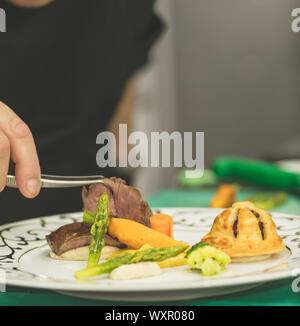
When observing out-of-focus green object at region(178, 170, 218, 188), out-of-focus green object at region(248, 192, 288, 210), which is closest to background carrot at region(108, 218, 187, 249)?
out-of-focus green object at region(248, 192, 288, 210)

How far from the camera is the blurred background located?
7.67 meters

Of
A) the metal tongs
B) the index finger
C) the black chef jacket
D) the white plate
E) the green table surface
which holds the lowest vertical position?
the green table surface

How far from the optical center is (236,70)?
25.5 feet

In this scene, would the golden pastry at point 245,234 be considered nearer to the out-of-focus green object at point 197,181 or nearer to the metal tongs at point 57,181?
the metal tongs at point 57,181

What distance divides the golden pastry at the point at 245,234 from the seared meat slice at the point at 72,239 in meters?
0.25

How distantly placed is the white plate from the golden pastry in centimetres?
3

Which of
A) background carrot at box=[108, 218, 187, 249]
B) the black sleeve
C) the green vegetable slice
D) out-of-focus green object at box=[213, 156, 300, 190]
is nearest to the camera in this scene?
the green vegetable slice

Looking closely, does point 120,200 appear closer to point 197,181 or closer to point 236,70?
point 197,181

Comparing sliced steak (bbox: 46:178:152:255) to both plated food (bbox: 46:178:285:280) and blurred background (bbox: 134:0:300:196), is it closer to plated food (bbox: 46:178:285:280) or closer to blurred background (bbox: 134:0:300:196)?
plated food (bbox: 46:178:285:280)

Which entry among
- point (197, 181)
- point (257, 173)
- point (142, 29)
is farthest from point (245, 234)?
point (142, 29)

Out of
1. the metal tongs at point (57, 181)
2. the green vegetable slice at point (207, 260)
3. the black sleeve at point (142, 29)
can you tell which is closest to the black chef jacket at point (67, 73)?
the black sleeve at point (142, 29)

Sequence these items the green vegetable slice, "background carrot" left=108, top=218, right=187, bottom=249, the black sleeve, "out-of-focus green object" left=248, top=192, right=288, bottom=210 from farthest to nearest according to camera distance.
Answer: the black sleeve
"out-of-focus green object" left=248, top=192, right=288, bottom=210
"background carrot" left=108, top=218, right=187, bottom=249
the green vegetable slice

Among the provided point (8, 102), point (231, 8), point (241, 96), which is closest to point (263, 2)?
point (231, 8)
